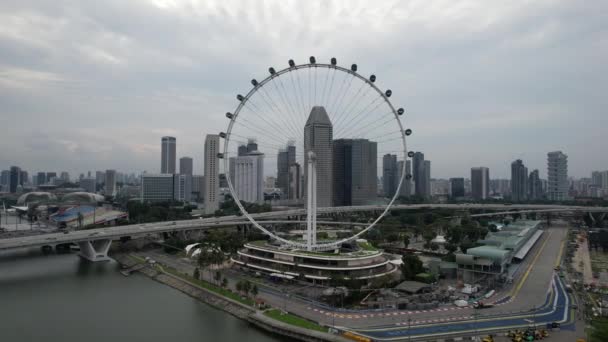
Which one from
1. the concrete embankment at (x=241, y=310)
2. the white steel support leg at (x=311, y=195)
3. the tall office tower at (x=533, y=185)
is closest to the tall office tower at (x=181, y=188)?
the concrete embankment at (x=241, y=310)

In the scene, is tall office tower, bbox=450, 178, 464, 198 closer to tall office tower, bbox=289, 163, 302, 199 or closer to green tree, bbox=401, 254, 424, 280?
tall office tower, bbox=289, 163, 302, 199

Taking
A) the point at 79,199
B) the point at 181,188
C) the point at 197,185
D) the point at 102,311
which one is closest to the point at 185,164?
the point at 197,185

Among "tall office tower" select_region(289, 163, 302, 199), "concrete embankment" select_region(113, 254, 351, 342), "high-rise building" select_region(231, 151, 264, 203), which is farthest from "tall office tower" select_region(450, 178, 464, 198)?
"concrete embankment" select_region(113, 254, 351, 342)

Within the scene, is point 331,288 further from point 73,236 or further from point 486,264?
point 73,236

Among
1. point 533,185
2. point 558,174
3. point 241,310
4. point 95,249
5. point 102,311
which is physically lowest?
point 102,311

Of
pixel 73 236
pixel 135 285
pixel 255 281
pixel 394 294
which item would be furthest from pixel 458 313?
pixel 73 236

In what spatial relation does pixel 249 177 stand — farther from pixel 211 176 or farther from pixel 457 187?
pixel 457 187

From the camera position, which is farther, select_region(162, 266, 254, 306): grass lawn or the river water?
select_region(162, 266, 254, 306): grass lawn
